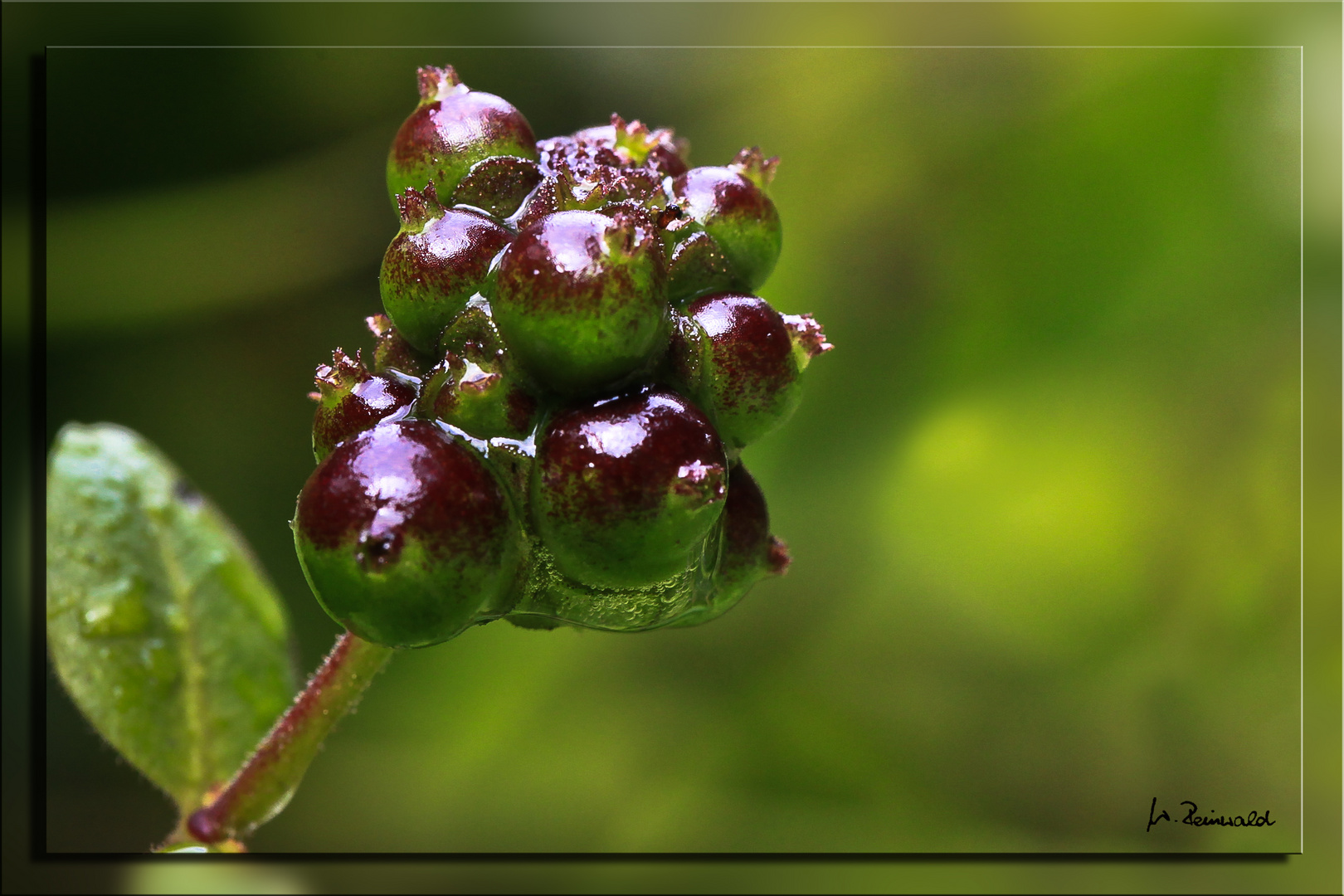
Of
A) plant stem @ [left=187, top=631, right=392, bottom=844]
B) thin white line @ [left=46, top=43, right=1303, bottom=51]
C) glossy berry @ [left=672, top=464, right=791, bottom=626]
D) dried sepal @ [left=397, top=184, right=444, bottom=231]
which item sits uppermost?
thin white line @ [left=46, top=43, right=1303, bottom=51]

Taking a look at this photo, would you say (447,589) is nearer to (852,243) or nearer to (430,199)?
(430,199)

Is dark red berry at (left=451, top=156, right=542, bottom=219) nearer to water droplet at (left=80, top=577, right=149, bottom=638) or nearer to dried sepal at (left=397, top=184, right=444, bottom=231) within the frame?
dried sepal at (left=397, top=184, right=444, bottom=231)

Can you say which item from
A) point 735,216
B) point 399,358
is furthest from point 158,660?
point 735,216

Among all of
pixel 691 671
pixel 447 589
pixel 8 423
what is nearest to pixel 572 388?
pixel 447 589

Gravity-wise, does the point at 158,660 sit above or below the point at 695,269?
below

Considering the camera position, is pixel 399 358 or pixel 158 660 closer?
pixel 399 358

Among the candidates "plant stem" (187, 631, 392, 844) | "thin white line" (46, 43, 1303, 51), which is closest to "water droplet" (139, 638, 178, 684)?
"plant stem" (187, 631, 392, 844)

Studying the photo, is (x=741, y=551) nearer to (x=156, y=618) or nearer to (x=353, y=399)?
(x=353, y=399)
